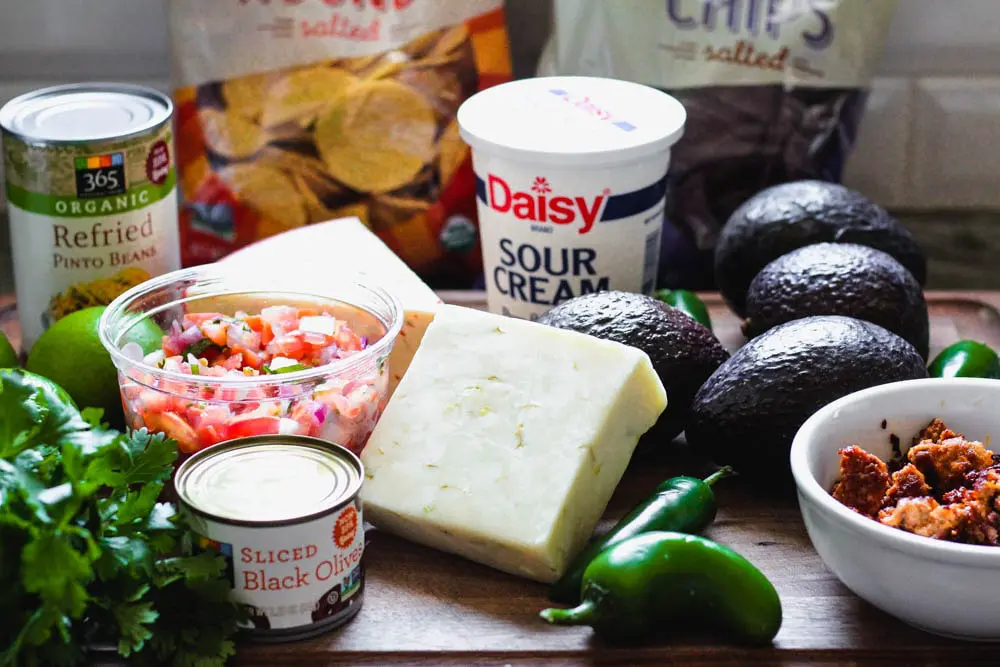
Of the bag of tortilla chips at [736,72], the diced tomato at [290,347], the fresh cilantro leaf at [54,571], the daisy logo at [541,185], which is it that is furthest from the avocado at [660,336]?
the fresh cilantro leaf at [54,571]

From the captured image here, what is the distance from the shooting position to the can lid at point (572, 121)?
1443mm

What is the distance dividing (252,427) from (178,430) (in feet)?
0.23

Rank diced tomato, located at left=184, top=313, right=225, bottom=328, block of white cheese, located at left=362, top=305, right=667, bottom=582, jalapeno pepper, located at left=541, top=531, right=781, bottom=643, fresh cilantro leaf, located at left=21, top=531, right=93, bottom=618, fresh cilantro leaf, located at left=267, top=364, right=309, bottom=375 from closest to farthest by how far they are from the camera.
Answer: fresh cilantro leaf, located at left=21, top=531, right=93, bottom=618 → jalapeno pepper, located at left=541, top=531, right=781, bottom=643 → block of white cheese, located at left=362, top=305, right=667, bottom=582 → fresh cilantro leaf, located at left=267, top=364, right=309, bottom=375 → diced tomato, located at left=184, top=313, right=225, bottom=328

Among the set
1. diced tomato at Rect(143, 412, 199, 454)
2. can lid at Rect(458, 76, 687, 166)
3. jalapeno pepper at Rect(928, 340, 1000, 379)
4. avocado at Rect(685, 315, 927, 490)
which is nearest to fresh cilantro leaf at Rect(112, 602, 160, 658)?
diced tomato at Rect(143, 412, 199, 454)

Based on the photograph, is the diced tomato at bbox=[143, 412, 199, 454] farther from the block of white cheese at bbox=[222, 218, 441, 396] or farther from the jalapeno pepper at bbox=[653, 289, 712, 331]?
the jalapeno pepper at bbox=[653, 289, 712, 331]

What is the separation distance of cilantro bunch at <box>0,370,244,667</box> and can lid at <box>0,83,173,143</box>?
18.8 inches

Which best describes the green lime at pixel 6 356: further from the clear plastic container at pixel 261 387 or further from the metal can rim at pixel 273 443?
the metal can rim at pixel 273 443

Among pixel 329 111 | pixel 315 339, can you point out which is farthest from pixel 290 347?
pixel 329 111

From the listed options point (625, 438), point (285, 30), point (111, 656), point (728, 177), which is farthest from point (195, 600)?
point (728, 177)

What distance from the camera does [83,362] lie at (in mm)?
1389

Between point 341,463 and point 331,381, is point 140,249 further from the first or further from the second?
point 341,463

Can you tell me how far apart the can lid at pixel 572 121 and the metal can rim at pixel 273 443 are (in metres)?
0.46

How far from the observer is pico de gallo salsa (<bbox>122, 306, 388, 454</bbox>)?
4.03 feet

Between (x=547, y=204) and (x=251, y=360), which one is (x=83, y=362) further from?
(x=547, y=204)
